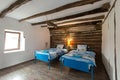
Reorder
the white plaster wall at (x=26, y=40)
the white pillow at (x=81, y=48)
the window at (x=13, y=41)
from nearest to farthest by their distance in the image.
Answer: the white plaster wall at (x=26, y=40) < the window at (x=13, y=41) < the white pillow at (x=81, y=48)

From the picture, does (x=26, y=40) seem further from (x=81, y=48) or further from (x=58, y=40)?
(x=81, y=48)

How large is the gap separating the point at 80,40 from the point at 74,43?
0.47 metres

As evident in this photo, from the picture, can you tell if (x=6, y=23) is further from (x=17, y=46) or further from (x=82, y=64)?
(x=82, y=64)

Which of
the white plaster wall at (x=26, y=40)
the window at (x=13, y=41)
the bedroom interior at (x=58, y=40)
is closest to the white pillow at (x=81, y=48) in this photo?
the bedroom interior at (x=58, y=40)

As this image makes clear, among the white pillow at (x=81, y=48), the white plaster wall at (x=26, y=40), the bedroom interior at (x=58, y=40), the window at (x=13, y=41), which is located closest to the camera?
the bedroom interior at (x=58, y=40)

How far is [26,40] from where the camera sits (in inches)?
187

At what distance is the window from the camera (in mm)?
4120

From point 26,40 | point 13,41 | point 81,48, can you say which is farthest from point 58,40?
point 13,41

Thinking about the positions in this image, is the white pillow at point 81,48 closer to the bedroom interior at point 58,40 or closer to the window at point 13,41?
the bedroom interior at point 58,40

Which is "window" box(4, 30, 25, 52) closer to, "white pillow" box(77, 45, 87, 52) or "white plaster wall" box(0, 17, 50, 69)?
"white plaster wall" box(0, 17, 50, 69)

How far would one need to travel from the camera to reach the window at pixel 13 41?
162 inches

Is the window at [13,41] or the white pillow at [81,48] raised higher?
the window at [13,41]

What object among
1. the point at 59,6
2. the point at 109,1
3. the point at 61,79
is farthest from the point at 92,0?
the point at 61,79

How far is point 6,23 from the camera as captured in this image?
3.71 metres
